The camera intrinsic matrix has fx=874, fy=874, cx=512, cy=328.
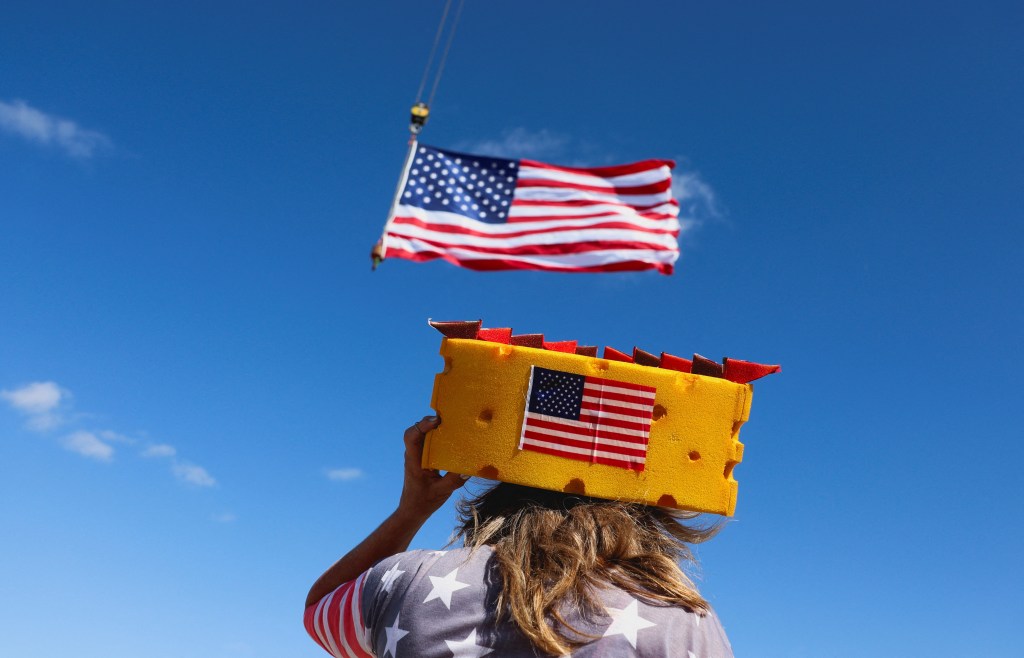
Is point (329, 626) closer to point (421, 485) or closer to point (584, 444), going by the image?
point (421, 485)

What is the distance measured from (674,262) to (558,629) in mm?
3616

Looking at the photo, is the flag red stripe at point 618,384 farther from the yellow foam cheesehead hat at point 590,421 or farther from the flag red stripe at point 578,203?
the flag red stripe at point 578,203

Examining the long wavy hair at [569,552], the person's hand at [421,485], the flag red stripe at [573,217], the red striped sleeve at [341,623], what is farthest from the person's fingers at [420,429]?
the flag red stripe at [573,217]

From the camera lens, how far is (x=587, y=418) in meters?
4.60

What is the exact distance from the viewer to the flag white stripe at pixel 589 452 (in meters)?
4.50

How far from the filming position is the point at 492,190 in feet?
21.4

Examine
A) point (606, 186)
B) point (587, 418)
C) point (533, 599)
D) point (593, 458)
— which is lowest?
point (533, 599)

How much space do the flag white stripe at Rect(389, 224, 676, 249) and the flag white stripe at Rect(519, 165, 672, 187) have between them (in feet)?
1.37

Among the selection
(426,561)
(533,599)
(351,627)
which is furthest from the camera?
(351,627)

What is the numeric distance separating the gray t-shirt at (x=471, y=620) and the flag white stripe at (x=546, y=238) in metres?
2.83

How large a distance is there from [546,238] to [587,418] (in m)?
2.13

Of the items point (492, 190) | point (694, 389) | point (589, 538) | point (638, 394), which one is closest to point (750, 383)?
point (694, 389)

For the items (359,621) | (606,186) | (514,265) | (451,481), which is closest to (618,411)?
(451,481)

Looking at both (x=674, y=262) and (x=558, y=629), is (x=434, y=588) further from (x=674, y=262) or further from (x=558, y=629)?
(x=674, y=262)
